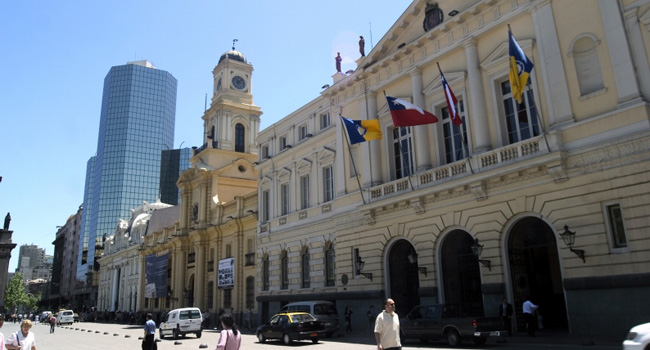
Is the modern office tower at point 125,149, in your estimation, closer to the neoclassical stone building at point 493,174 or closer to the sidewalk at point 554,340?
the neoclassical stone building at point 493,174

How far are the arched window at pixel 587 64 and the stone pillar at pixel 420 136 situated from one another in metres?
7.48

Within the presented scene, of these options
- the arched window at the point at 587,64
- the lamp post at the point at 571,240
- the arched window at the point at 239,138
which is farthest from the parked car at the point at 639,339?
the arched window at the point at 239,138

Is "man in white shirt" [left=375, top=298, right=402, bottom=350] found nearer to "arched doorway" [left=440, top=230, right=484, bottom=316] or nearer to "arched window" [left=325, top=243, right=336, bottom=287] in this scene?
"arched doorway" [left=440, top=230, right=484, bottom=316]

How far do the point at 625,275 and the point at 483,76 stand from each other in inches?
395

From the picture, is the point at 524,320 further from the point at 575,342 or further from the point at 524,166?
the point at 524,166

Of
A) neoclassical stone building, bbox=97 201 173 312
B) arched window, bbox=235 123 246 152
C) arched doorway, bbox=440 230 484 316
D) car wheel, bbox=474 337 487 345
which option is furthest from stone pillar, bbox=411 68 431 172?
neoclassical stone building, bbox=97 201 173 312

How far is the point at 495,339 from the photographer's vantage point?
18094mm

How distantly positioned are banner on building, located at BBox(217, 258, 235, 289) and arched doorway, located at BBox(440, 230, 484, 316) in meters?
24.4

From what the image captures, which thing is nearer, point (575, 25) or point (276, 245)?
point (575, 25)

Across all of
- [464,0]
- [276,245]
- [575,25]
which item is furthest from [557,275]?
[276,245]

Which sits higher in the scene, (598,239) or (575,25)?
(575,25)

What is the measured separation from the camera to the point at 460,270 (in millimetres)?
22797

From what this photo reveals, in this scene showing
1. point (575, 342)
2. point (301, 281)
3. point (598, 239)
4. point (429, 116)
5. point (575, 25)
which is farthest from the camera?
point (301, 281)

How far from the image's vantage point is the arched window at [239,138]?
183 feet
